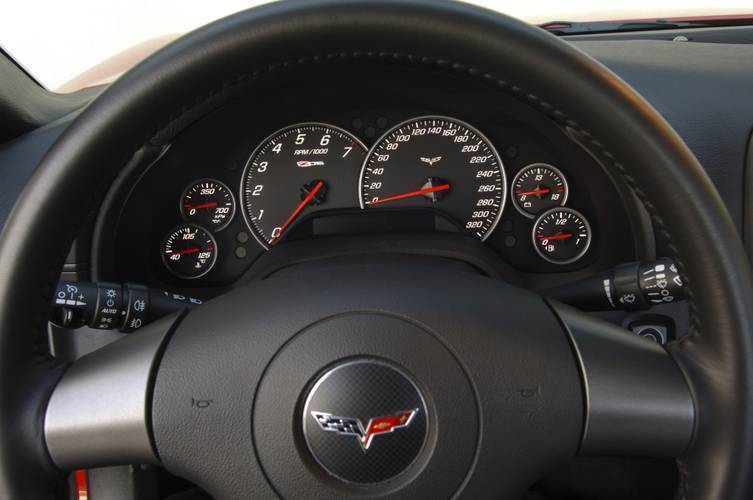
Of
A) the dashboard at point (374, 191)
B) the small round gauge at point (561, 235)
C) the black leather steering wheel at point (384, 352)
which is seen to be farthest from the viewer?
the small round gauge at point (561, 235)

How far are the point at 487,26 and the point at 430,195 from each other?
1287mm

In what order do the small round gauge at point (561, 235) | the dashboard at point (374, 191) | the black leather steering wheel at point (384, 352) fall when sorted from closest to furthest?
the black leather steering wheel at point (384, 352) < the dashboard at point (374, 191) < the small round gauge at point (561, 235)

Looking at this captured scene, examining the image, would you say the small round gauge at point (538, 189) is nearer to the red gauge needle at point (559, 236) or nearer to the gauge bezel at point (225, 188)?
the red gauge needle at point (559, 236)

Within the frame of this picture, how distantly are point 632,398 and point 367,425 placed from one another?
34cm

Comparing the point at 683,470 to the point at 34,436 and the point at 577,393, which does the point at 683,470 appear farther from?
the point at 34,436

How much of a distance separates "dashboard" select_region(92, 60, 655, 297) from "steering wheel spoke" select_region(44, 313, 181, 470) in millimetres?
1005

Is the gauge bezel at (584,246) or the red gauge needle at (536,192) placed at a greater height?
the red gauge needle at (536,192)

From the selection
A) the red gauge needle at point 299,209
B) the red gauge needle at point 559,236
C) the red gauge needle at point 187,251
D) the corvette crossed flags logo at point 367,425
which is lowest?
the corvette crossed flags logo at point 367,425

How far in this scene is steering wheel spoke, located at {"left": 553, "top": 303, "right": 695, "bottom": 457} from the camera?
1.00 meters

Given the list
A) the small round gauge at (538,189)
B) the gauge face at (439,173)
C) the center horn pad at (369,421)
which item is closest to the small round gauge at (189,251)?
the gauge face at (439,173)

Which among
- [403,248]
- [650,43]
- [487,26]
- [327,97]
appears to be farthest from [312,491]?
[650,43]

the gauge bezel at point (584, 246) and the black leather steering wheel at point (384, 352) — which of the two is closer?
the black leather steering wheel at point (384, 352)

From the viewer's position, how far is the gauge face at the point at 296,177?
2.23 meters

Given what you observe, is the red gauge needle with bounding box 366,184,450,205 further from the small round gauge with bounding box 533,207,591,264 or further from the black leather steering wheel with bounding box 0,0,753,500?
the black leather steering wheel with bounding box 0,0,753,500
